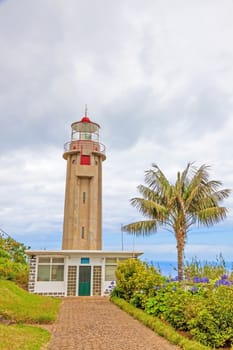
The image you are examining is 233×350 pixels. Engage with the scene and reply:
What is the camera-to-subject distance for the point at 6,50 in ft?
24.8

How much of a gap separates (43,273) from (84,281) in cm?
236

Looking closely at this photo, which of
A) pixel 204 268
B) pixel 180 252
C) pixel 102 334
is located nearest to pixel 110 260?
pixel 180 252

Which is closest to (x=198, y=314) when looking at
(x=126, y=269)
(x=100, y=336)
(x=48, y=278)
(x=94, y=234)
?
(x=100, y=336)

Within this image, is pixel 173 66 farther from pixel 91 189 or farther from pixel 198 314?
pixel 91 189

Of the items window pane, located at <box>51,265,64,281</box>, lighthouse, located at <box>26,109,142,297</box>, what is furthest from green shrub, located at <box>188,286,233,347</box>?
window pane, located at <box>51,265,64,281</box>

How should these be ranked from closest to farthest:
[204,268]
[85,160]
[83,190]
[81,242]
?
1. [204,268]
2. [81,242]
3. [83,190]
4. [85,160]

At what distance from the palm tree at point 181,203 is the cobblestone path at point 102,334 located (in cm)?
553

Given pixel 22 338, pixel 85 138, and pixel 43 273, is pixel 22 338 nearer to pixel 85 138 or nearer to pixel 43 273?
pixel 43 273

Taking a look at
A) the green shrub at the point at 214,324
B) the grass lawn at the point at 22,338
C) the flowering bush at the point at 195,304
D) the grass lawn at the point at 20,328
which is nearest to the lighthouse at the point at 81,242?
the grass lawn at the point at 20,328

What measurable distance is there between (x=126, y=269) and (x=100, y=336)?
7009mm

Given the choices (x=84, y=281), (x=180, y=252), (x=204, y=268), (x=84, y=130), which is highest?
(x=84, y=130)

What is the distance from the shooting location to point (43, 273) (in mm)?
18734

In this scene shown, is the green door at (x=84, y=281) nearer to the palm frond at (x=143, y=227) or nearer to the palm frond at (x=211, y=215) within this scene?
the palm frond at (x=143, y=227)

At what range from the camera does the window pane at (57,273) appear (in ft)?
61.7
